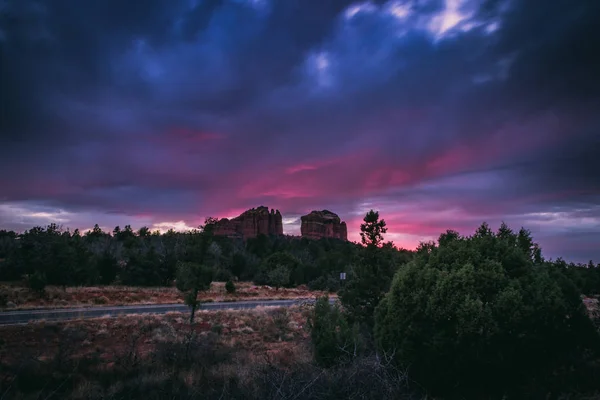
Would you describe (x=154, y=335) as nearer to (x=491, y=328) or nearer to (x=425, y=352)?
(x=425, y=352)

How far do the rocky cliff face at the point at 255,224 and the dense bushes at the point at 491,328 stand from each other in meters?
171

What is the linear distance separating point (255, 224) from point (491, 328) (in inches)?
6982

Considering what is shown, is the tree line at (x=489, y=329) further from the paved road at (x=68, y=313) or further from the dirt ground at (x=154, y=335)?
the paved road at (x=68, y=313)

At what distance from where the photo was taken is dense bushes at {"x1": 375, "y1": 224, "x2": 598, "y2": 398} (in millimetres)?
8031

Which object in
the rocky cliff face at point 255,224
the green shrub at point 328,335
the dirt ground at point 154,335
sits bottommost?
the dirt ground at point 154,335

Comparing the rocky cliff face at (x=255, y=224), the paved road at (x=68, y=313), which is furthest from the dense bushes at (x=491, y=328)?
the rocky cliff face at (x=255, y=224)

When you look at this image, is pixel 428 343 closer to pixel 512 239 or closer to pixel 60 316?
pixel 512 239

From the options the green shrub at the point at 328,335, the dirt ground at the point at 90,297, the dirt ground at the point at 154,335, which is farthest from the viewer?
the dirt ground at the point at 90,297

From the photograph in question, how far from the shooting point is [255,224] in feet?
601

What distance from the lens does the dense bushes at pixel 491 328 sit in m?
8.03

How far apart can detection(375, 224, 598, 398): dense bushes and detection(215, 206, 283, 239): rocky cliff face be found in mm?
171376

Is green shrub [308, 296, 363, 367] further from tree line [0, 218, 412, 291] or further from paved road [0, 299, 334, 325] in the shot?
paved road [0, 299, 334, 325]

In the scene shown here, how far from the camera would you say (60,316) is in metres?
22.5

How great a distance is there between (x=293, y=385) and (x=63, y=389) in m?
9.09
